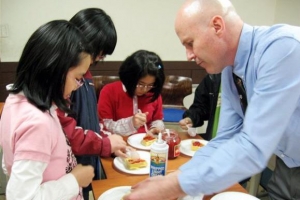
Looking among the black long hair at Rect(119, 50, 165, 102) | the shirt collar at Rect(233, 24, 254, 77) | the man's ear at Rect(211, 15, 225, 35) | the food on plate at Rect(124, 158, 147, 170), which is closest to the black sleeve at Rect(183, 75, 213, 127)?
the black long hair at Rect(119, 50, 165, 102)

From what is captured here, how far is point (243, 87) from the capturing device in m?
1.12

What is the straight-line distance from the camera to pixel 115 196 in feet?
3.74

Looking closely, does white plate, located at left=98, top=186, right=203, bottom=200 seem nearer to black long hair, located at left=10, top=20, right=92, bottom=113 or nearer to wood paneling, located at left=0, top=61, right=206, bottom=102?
black long hair, located at left=10, top=20, right=92, bottom=113

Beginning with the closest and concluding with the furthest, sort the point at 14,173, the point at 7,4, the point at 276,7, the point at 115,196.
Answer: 1. the point at 14,173
2. the point at 115,196
3. the point at 7,4
4. the point at 276,7

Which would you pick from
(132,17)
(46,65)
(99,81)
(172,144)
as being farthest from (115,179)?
(132,17)

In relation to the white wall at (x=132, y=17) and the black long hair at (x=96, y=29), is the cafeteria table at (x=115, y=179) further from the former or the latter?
the white wall at (x=132, y=17)

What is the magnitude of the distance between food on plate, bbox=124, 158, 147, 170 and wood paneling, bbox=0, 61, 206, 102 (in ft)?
5.62

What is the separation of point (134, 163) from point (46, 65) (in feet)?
2.16

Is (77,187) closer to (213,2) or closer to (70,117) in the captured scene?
(70,117)

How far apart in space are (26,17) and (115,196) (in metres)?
2.31

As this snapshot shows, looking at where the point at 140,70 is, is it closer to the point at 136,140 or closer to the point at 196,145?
the point at 136,140

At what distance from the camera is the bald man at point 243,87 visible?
0.84 metres

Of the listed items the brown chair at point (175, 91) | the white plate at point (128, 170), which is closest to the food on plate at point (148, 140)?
the white plate at point (128, 170)

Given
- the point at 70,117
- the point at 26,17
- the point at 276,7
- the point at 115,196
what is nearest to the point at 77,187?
the point at 115,196
